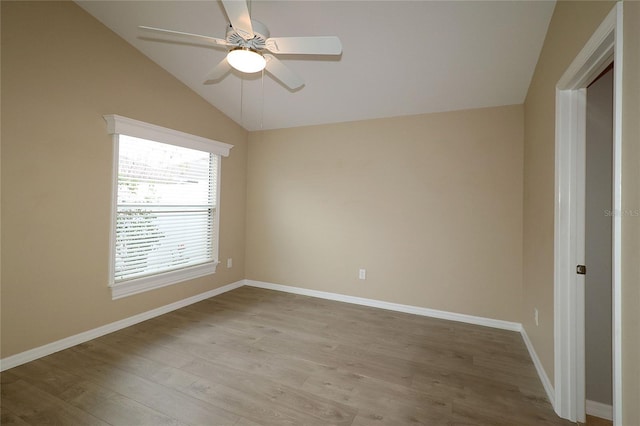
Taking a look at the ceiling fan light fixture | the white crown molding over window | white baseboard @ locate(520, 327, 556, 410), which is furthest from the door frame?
the white crown molding over window

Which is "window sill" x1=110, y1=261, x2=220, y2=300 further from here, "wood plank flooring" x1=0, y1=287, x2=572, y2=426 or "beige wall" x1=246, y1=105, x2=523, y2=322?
"beige wall" x1=246, y1=105, x2=523, y2=322

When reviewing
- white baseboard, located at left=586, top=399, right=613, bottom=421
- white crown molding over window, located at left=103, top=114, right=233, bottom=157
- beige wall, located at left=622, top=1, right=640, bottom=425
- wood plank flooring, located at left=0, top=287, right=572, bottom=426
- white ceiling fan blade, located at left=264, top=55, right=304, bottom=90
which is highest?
white ceiling fan blade, located at left=264, top=55, right=304, bottom=90

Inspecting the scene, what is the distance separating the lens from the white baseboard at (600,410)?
195 cm

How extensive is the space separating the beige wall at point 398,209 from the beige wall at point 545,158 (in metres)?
0.27

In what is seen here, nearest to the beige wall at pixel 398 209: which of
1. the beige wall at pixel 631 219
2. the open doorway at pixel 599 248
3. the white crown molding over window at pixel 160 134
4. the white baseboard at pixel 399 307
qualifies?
the white baseboard at pixel 399 307

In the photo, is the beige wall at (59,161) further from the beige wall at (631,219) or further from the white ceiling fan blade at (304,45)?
the beige wall at (631,219)

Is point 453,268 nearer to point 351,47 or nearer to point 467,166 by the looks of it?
point 467,166

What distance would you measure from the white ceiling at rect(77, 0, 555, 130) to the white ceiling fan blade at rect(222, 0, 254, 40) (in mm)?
770

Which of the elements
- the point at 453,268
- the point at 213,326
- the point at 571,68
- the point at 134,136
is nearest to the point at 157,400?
the point at 213,326

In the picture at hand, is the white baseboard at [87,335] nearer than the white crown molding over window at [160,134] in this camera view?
Yes

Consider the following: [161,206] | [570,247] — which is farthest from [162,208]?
[570,247]

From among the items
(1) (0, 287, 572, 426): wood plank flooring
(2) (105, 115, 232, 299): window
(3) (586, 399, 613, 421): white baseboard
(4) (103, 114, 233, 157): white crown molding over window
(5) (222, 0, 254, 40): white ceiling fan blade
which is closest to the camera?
(5) (222, 0, 254, 40): white ceiling fan blade

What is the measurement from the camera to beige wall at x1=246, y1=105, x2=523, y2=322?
3.01 metres

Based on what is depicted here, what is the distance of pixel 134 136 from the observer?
2846 millimetres
